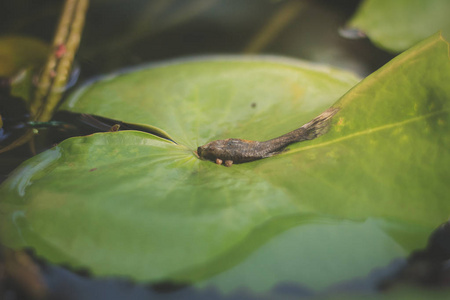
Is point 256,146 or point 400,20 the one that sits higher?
point 400,20

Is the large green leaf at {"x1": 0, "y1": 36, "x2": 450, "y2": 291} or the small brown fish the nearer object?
the large green leaf at {"x1": 0, "y1": 36, "x2": 450, "y2": 291}

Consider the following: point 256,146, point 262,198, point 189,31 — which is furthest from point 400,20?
point 262,198

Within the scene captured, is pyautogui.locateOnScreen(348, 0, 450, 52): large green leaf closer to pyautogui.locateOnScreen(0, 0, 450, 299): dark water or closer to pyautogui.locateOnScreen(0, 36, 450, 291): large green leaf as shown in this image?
pyautogui.locateOnScreen(0, 0, 450, 299): dark water

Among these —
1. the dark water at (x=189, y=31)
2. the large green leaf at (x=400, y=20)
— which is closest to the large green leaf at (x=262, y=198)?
the dark water at (x=189, y=31)

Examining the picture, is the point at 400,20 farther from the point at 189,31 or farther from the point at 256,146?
the point at 256,146

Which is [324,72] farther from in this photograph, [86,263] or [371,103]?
[86,263]

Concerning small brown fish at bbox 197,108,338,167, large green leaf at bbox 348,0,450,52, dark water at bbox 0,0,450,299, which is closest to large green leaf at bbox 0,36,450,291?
small brown fish at bbox 197,108,338,167
